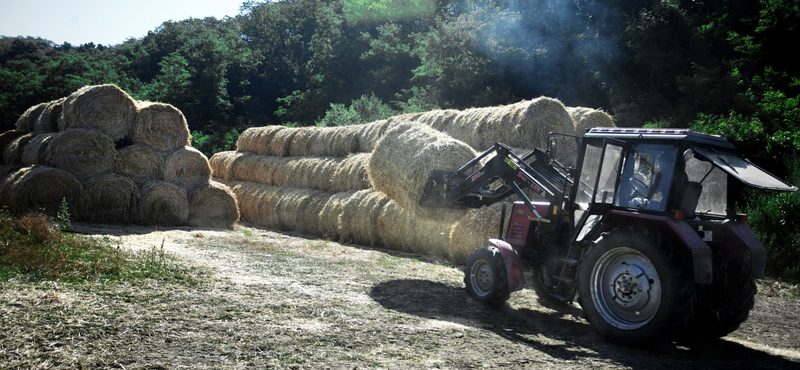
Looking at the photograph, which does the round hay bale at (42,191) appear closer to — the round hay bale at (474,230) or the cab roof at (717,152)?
the round hay bale at (474,230)

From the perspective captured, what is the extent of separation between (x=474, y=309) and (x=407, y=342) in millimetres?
1829

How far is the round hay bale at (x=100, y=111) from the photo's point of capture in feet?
44.5

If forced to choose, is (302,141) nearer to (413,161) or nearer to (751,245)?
(413,161)

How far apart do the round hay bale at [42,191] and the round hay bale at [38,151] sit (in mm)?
314

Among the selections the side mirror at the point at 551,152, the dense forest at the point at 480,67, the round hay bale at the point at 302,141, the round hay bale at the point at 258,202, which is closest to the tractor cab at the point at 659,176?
the side mirror at the point at 551,152

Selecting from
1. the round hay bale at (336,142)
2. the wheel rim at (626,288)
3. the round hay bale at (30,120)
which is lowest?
the wheel rim at (626,288)

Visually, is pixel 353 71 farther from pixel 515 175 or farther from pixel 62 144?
pixel 515 175

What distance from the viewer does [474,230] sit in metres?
9.79

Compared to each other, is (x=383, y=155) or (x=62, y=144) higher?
(x=383, y=155)

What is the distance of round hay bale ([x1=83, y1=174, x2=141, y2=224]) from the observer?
43.6 feet

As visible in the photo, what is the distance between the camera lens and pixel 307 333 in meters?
5.23

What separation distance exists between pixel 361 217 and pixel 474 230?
3487 millimetres

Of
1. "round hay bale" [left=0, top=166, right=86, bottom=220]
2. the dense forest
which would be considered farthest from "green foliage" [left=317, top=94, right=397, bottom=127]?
"round hay bale" [left=0, top=166, right=86, bottom=220]

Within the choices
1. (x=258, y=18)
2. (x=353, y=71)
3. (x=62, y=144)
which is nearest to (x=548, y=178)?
(x=62, y=144)
